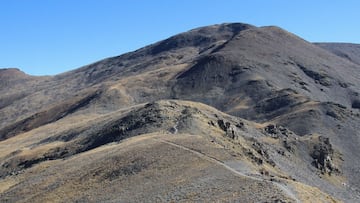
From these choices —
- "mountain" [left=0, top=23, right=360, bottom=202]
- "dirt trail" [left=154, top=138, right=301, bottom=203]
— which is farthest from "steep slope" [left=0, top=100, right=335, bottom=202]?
"mountain" [left=0, top=23, right=360, bottom=202]

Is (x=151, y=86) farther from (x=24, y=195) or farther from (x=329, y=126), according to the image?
(x=24, y=195)

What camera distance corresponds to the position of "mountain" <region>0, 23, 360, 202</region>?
52.1 m

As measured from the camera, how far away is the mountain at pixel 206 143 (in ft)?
171

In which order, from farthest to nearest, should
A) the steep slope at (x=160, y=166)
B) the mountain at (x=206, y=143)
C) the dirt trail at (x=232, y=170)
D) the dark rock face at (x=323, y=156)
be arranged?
the dark rock face at (x=323, y=156)
the mountain at (x=206, y=143)
the steep slope at (x=160, y=166)
the dirt trail at (x=232, y=170)

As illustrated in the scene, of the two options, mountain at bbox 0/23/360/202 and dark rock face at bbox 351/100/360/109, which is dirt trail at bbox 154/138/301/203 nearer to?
mountain at bbox 0/23/360/202

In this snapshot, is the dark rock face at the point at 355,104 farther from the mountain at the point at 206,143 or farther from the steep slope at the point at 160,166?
the steep slope at the point at 160,166

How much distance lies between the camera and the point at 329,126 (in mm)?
117000

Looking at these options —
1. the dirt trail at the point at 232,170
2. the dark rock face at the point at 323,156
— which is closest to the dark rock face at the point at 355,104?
the dark rock face at the point at 323,156

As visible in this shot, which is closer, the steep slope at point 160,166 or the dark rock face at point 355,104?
the steep slope at point 160,166

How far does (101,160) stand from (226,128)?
22.7 metres

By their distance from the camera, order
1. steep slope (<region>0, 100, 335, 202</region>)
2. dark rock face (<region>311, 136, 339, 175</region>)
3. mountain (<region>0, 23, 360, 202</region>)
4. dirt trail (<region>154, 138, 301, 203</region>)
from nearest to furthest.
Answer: dirt trail (<region>154, 138, 301, 203</region>) < steep slope (<region>0, 100, 335, 202</region>) < mountain (<region>0, 23, 360, 202</region>) < dark rock face (<region>311, 136, 339, 175</region>)

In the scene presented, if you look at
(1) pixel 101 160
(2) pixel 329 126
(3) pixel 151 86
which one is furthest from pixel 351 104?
(1) pixel 101 160

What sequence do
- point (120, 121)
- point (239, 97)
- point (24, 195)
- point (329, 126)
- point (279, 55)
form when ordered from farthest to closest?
point (279, 55), point (239, 97), point (329, 126), point (120, 121), point (24, 195)

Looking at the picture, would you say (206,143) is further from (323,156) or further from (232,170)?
(323,156)
